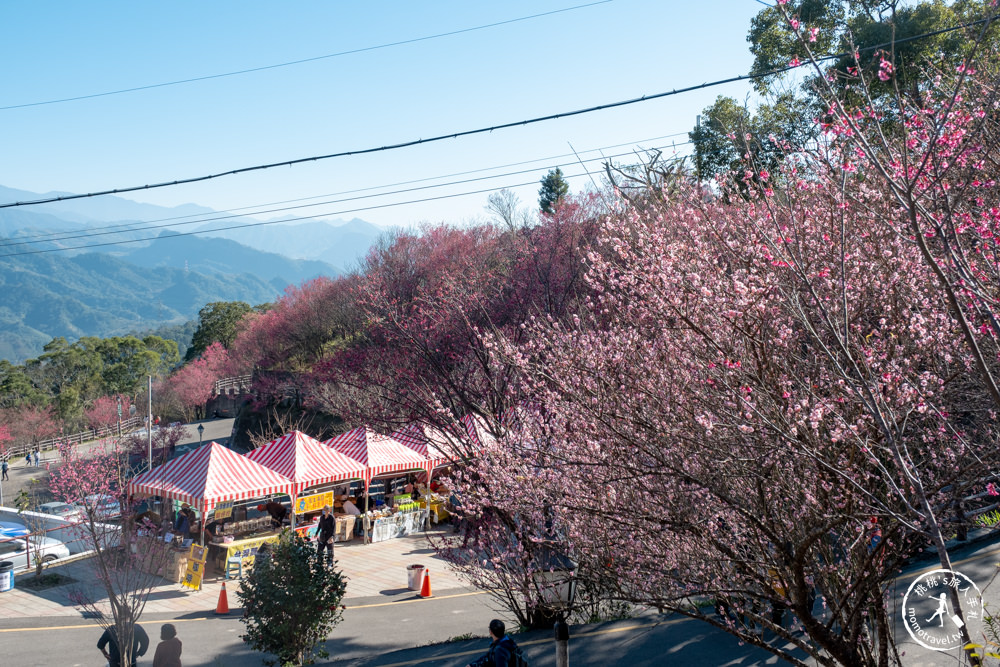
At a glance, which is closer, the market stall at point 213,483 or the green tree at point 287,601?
the green tree at point 287,601

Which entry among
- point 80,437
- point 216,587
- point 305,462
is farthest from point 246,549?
point 80,437

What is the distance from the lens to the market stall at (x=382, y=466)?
62.4 ft

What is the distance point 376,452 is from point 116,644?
11288 millimetres

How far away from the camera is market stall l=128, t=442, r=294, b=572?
15922mm

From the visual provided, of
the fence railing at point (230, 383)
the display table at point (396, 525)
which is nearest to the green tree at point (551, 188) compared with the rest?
the fence railing at point (230, 383)

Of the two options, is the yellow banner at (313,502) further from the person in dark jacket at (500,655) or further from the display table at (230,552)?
the person in dark jacket at (500,655)

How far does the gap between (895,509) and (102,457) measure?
24424 millimetres

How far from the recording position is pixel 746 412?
4684 millimetres

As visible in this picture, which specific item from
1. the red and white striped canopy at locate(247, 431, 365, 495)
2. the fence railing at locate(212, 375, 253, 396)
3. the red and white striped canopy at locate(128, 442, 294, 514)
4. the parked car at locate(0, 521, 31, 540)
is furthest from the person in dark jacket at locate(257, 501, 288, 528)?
the fence railing at locate(212, 375, 253, 396)

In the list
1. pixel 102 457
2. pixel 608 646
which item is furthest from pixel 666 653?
pixel 102 457

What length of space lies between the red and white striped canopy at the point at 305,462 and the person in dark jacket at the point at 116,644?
858 cm

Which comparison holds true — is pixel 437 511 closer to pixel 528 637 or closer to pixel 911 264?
pixel 528 637

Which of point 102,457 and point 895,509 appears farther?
point 102,457

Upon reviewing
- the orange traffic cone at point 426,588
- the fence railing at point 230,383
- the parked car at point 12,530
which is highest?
the fence railing at point 230,383
